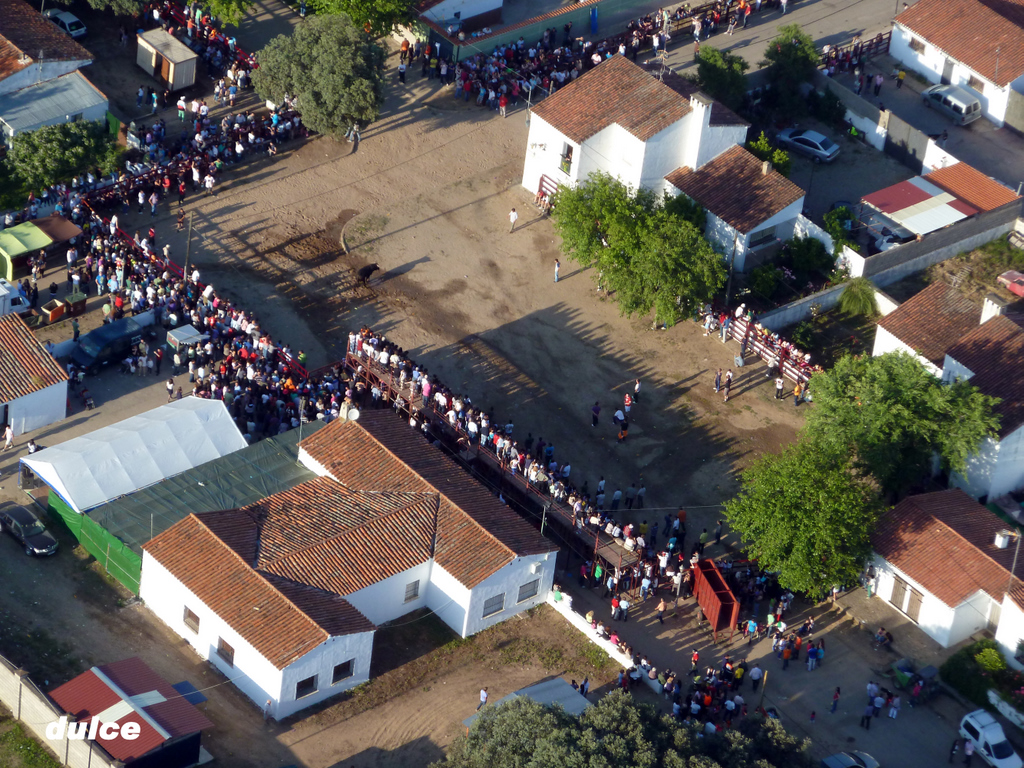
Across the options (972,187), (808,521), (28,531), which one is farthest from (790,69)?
(28,531)

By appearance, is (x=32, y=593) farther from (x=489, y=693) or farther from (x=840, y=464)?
(x=840, y=464)

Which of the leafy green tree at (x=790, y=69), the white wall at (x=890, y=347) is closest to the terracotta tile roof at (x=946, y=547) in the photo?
the white wall at (x=890, y=347)

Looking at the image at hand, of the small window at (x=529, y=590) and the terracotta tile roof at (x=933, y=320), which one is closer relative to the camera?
the small window at (x=529, y=590)

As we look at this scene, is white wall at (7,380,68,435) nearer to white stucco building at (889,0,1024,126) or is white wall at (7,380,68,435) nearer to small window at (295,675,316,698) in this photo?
small window at (295,675,316,698)

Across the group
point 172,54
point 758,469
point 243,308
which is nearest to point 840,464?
point 758,469

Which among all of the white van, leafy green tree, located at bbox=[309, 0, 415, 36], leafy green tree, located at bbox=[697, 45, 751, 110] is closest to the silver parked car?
leafy green tree, located at bbox=[697, 45, 751, 110]

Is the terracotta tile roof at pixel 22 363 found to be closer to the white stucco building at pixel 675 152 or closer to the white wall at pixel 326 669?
the white wall at pixel 326 669
